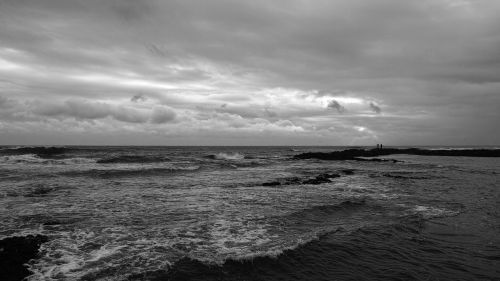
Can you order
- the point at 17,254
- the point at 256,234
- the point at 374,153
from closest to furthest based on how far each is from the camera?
1. the point at 17,254
2. the point at 256,234
3. the point at 374,153

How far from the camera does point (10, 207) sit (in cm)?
1406

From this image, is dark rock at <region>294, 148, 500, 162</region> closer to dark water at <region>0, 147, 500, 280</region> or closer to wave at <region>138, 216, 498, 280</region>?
dark water at <region>0, 147, 500, 280</region>

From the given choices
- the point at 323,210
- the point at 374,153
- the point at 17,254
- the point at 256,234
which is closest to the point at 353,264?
the point at 256,234

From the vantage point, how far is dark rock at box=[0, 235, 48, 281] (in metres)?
7.12

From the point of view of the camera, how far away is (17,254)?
8.10m

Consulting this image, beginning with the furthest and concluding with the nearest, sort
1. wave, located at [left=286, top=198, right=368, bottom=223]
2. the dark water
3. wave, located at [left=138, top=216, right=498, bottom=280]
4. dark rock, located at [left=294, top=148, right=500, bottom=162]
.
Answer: dark rock, located at [left=294, top=148, right=500, bottom=162], wave, located at [left=286, top=198, right=368, bottom=223], the dark water, wave, located at [left=138, top=216, right=498, bottom=280]

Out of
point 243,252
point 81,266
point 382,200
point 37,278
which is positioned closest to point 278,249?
point 243,252

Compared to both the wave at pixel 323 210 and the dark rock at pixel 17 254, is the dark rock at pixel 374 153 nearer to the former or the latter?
the wave at pixel 323 210

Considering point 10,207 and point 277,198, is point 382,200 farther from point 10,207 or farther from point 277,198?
point 10,207

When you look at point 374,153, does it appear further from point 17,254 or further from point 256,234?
point 17,254

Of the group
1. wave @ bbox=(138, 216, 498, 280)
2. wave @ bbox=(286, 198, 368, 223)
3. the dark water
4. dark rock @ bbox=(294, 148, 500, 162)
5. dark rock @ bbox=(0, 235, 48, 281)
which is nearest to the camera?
dark rock @ bbox=(0, 235, 48, 281)

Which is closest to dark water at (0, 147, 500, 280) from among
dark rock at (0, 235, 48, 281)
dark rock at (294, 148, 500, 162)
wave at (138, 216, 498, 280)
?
wave at (138, 216, 498, 280)

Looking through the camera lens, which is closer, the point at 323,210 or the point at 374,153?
the point at 323,210

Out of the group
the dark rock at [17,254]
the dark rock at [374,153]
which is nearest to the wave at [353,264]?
the dark rock at [17,254]
